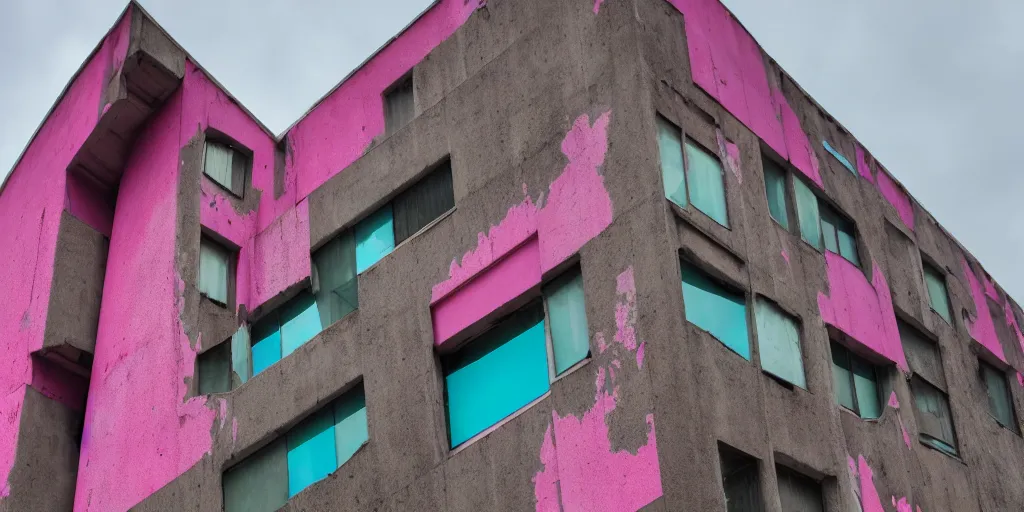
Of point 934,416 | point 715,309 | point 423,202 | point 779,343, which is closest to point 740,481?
point 715,309

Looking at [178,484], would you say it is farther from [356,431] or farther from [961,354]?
[961,354]

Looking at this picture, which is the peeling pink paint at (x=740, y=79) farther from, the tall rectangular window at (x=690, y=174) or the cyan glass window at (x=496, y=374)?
the cyan glass window at (x=496, y=374)

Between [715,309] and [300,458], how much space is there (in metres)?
6.28

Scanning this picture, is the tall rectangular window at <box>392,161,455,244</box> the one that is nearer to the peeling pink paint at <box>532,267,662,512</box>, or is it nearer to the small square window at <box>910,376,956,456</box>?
the peeling pink paint at <box>532,267,662,512</box>

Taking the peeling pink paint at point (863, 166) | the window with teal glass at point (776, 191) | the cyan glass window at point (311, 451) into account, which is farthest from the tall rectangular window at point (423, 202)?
the peeling pink paint at point (863, 166)

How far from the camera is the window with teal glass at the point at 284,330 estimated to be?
66.5 feet

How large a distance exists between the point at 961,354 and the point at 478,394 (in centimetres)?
992

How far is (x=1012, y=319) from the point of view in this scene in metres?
26.2

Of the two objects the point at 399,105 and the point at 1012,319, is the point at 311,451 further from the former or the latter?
the point at 1012,319

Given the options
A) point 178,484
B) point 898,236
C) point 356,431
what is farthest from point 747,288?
point 178,484

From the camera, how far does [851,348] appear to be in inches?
760

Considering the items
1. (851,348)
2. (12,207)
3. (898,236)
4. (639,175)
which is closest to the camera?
(639,175)

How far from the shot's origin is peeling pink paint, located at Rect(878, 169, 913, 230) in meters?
23.5

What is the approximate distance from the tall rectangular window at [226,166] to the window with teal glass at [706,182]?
841 centimetres
